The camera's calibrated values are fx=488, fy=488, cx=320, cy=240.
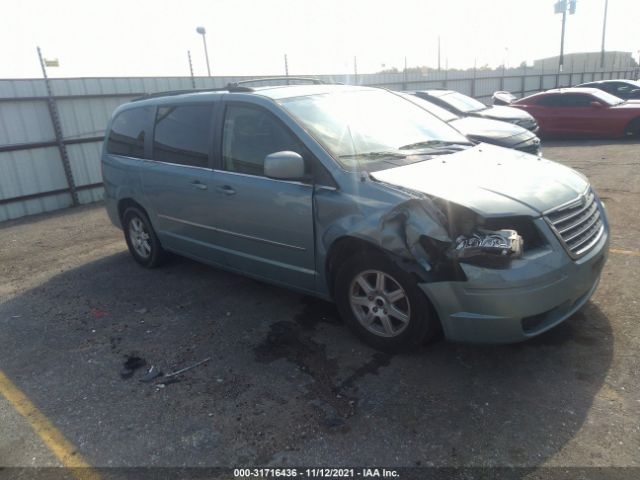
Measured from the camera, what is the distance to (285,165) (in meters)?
3.43

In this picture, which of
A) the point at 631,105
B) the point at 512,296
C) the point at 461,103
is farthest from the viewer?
the point at 631,105

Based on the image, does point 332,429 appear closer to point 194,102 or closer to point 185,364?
point 185,364

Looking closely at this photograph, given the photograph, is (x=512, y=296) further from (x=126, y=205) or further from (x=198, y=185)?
(x=126, y=205)

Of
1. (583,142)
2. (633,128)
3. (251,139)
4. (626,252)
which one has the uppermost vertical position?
(251,139)

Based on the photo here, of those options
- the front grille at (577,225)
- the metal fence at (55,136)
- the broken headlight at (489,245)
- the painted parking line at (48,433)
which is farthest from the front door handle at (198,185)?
the metal fence at (55,136)

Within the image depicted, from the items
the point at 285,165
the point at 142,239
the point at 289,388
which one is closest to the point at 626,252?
the point at 285,165

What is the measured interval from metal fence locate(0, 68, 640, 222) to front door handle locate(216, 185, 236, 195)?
6803 millimetres

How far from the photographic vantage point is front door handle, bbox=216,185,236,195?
4.11 m

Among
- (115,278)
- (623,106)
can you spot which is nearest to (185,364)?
(115,278)

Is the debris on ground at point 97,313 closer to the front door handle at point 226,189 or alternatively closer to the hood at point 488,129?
the front door handle at point 226,189

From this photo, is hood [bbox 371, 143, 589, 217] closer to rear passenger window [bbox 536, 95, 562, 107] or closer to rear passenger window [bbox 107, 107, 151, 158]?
rear passenger window [bbox 107, 107, 151, 158]

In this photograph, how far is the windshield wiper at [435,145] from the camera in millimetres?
3888

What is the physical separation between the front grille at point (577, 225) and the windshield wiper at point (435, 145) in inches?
43.0

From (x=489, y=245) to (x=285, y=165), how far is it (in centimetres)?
147
